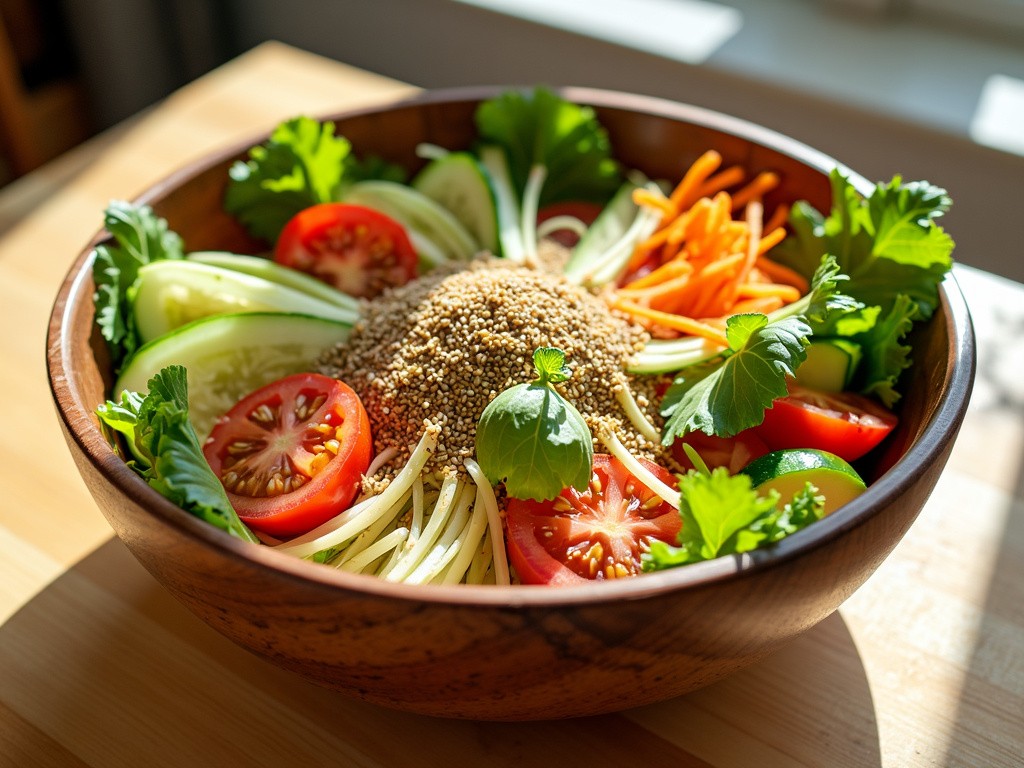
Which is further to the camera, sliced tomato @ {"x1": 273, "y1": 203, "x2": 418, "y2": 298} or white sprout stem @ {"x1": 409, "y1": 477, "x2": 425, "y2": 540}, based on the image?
sliced tomato @ {"x1": 273, "y1": 203, "x2": 418, "y2": 298}

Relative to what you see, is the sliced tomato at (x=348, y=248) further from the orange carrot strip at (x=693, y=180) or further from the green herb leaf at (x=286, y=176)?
the orange carrot strip at (x=693, y=180)

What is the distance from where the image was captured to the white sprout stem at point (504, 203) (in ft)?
4.75

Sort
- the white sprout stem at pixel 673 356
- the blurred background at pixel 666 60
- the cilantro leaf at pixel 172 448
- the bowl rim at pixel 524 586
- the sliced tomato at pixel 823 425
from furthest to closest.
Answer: the blurred background at pixel 666 60 → the white sprout stem at pixel 673 356 → the sliced tomato at pixel 823 425 → the cilantro leaf at pixel 172 448 → the bowl rim at pixel 524 586

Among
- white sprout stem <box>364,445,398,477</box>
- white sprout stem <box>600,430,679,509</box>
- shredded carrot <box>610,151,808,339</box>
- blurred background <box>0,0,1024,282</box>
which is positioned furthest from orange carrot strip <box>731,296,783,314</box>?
blurred background <box>0,0,1024,282</box>

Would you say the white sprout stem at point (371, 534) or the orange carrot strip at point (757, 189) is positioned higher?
the orange carrot strip at point (757, 189)

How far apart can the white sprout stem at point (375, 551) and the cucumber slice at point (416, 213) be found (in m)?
0.57

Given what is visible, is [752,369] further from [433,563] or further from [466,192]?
[466,192]

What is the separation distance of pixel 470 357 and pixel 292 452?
0.24 m

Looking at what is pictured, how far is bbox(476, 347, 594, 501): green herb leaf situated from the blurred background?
5.30 feet

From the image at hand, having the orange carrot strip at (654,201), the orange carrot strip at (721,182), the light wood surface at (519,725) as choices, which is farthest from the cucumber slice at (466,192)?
the light wood surface at (519,725)

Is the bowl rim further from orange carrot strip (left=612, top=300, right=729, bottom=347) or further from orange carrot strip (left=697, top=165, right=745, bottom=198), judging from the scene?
orange carrot strip (left=697, top=165, right=745, bottom=198)

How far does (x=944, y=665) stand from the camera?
3.57 feet

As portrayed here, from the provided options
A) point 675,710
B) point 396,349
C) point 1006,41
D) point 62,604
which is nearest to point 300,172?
point 396,349

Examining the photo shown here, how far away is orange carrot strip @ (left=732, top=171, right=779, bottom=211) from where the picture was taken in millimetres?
1437
